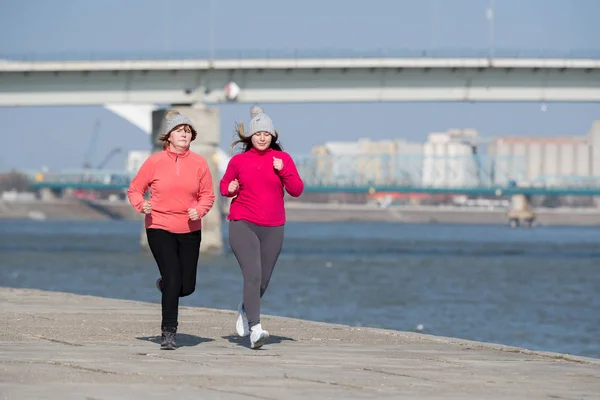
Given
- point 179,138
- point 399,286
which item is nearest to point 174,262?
point 179,138

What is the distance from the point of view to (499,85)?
5962 centimetres

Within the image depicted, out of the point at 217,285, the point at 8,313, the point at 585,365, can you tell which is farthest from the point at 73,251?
the point at 585,365

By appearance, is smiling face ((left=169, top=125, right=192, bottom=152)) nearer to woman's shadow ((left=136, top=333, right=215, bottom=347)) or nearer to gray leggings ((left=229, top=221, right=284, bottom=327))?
gray leggings ((left=229, top=221, right=284, bottom=327))

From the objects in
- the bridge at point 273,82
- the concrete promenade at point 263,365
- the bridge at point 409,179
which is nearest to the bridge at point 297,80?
the bridge at point 273,82

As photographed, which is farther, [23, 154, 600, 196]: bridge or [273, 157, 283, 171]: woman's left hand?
[23, 154, 600, 196]: bridge

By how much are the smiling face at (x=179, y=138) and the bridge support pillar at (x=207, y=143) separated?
49099mm

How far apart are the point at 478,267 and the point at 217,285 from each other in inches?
780

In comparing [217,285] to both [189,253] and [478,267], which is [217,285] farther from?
[189,253]

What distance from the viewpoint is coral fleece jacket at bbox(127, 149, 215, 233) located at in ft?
38.9

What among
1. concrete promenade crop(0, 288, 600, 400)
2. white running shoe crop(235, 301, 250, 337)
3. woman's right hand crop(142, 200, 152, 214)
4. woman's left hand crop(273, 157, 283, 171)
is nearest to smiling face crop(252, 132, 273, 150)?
woman's left hand crop(273, 157, 283, 171)

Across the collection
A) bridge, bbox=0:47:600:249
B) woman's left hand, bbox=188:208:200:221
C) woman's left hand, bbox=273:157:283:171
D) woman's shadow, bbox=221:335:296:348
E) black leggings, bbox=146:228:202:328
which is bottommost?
woman's shadow, bbox=221:335:296:348

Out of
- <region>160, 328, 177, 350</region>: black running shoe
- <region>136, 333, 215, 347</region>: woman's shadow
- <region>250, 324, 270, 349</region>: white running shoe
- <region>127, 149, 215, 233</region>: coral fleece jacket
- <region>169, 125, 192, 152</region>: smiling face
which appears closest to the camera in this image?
<region>160, 328, 177, 350</region>: black running shoe

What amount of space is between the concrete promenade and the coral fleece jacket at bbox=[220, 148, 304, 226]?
1.10 meters

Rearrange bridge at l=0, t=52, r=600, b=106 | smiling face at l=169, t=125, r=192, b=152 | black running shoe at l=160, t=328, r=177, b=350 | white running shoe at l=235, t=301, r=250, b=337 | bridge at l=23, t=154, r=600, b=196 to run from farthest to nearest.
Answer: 1. bridge at l=23, t=154, r=600, b=196
2. bridge at l=0, t=52, r=600, b=106
3. white running shoe at l=235, t=301, r=250, b=337
4. smiling face at l=169, t=125, r=192, b=152
5. black running shoe at l=160, t=328, r=177, b=350
